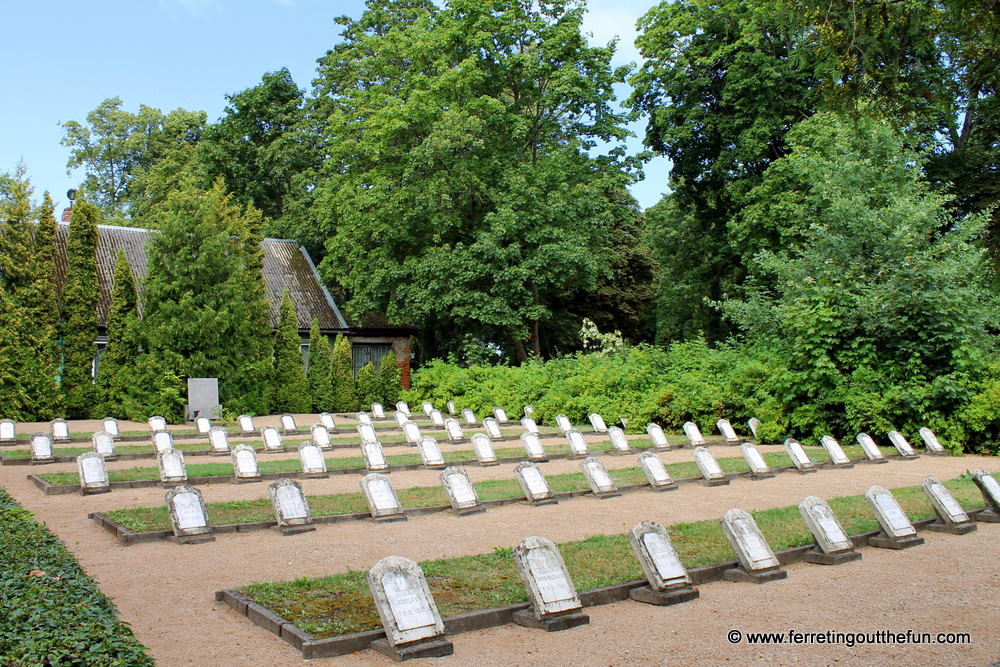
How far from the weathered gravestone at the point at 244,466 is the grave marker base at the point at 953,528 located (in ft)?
30.7

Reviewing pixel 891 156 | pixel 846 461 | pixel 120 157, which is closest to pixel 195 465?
pixel 846 461

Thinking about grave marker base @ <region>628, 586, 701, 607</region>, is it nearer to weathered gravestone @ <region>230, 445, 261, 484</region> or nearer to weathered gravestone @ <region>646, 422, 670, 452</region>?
weathered gravestone @ <region>230, 445, 261, 484</region>

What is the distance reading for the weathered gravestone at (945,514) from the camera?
896 centimetres

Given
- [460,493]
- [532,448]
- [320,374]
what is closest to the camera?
[460,493]

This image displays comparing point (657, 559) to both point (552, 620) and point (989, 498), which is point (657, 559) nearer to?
point (552, 620)

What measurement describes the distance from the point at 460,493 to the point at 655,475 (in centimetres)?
341

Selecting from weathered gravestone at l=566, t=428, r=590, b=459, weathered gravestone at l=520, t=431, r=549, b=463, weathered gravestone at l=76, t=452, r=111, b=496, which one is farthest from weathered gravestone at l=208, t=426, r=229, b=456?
weathered gravestone at l=566, t=428, r=590, b=459

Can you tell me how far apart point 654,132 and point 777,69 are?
5.62 meters

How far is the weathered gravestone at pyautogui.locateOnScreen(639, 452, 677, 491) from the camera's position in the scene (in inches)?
467

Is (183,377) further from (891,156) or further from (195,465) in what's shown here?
(891,156)

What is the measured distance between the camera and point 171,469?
11586mm

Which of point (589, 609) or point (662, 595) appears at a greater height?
point (589, 609)

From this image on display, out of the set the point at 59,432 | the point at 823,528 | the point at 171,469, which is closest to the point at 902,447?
the point at 823,528

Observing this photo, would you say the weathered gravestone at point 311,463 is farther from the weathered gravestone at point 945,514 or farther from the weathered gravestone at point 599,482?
the weathered gravestone at point 945,514
